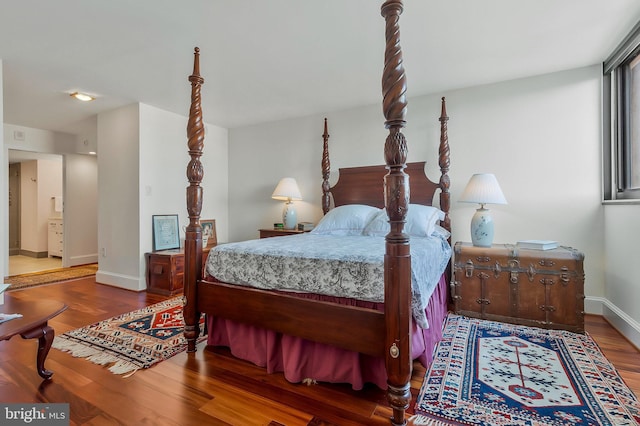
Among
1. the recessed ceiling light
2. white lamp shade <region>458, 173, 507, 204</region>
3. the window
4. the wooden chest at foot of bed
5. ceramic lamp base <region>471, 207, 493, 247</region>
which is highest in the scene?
the recessed ceiling light

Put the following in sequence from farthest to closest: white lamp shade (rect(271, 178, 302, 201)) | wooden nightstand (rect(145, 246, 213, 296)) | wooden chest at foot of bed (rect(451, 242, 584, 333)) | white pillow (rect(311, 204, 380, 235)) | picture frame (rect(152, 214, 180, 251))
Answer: white lamp shade (rect(271, 178, 302, 201)) → picture frame (rect(152, 214, 180, 251)) → wooden nightstand (rect(145, 246, 213, 296)) → white pillow (rect(311, 204, 380, 235)) → wooden chest at foot of bed (rect(451, 242, 584, 333))

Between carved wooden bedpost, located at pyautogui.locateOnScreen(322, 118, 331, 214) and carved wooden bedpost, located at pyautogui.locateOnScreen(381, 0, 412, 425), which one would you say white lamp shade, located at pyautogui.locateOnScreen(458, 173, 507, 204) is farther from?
carved wooden bedpost, located at pyautogui.locateOnScreen(381, 0, 412, 425)

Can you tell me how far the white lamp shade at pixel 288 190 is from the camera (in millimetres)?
4148

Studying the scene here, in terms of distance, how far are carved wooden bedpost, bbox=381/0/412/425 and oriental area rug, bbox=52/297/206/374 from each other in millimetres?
1561

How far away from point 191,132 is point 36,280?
13.7ft

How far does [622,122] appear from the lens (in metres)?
2.71

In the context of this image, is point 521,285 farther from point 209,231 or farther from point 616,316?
point 209,231

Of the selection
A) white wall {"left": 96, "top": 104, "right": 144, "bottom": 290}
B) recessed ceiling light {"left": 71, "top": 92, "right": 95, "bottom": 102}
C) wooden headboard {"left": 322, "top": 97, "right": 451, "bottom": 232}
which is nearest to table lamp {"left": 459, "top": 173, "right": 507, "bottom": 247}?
wooden headboard {"left": 322, "top": 97, "right": 451, "bottom": 232}

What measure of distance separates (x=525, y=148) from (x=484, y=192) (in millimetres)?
776

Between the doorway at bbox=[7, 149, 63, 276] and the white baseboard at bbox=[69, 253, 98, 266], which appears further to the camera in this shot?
the doorway at bbox=[7, 149, 63, 276]

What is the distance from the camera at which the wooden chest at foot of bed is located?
2.46 meters

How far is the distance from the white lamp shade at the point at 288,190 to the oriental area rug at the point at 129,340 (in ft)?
6.25

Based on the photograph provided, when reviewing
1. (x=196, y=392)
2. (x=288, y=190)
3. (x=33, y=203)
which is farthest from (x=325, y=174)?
(x=33, y=203)

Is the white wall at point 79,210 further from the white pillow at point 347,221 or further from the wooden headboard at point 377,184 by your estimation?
the white pillow at point 347,221
